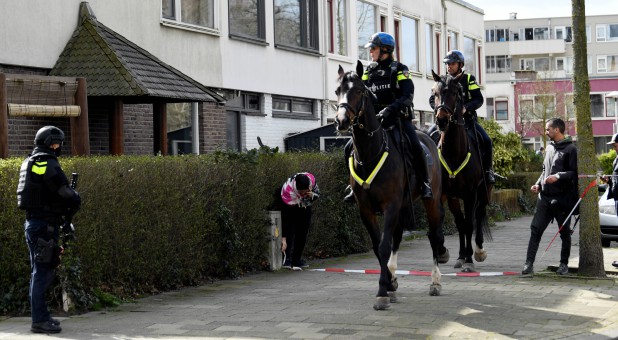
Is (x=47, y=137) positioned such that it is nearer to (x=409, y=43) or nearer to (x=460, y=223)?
(x=460, y=223)

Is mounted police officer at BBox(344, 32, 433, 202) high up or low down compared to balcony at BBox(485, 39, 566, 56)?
down

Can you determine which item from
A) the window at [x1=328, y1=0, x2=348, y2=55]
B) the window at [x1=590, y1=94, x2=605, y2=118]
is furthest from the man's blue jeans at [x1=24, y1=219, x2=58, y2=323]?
the window at [x1=590, y1=94, x2=605, y2=118]

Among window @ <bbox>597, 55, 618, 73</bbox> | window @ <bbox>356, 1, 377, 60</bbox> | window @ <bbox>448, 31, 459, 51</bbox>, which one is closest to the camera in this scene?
window @ <bbox>356, 1, 377, 60</bbox>

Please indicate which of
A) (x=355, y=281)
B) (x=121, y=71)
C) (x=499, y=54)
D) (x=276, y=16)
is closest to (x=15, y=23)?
(x=121, y=71)

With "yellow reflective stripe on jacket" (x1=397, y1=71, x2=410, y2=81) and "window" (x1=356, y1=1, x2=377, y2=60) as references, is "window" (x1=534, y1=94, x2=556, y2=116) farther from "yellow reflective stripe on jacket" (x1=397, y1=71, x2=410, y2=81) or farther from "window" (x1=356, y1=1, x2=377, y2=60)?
"yellow reflective stripe on jacket" (x1=397, y1=71, x2=410, y2=81)

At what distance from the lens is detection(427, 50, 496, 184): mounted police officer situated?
1404cm

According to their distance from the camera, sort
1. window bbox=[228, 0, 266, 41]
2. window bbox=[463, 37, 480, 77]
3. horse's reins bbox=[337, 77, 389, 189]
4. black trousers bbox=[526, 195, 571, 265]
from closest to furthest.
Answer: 1. horse's reins bbox=[337, 77, 389, 189]
2. black trousers bbox=[526, 195, 571, 265]
3. window bbox=[228, 0, 266, 41]
4. window bbox=[463, 37, 480, 77]

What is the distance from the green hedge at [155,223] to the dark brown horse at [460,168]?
2.63 metres

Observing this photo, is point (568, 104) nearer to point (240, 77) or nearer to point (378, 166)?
point (240, 77)

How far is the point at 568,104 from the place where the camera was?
226 ft

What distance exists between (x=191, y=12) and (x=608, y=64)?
79.7 m

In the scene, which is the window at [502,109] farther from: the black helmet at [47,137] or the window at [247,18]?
the black helmet at [47,137]

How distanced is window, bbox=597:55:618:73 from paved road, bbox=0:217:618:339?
3373 inches

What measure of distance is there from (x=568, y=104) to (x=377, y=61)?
59719 millimetres
